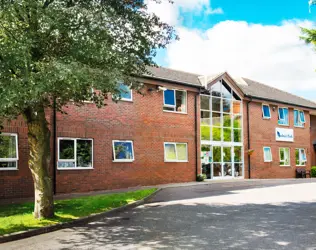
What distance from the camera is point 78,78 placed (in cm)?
765

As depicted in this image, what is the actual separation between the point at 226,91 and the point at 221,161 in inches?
176

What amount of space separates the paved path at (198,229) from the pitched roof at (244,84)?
803cm

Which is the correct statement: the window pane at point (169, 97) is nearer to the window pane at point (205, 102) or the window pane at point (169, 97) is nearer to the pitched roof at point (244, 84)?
the pitched roof at point (244, 84)

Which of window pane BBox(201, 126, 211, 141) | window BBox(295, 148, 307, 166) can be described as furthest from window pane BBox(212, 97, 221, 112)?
window BBox(295, 148, 307, 166)

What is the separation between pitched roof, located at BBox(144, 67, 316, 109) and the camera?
21.2m

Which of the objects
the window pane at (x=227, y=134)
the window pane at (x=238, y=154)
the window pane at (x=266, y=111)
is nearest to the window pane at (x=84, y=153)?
the window pane at (x=227, y=134)

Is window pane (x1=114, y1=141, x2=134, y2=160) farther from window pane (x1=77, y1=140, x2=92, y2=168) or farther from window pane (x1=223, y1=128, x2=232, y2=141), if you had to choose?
window pane (x1=223, y1=128, x2=232, y2=141)

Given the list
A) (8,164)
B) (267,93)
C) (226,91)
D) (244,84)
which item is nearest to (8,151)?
Answer: (8,164)

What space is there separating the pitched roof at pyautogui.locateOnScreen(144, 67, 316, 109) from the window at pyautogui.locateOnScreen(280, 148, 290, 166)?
3.44 m

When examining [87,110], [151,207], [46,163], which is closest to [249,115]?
[87,110]

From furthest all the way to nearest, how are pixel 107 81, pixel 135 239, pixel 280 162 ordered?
pixel 280 162 → pixel 107 81 → pixel 135 239

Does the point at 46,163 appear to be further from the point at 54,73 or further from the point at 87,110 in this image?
the point at 87,110

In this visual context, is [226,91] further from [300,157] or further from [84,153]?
[84,153]

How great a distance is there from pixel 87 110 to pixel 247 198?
7.80m
